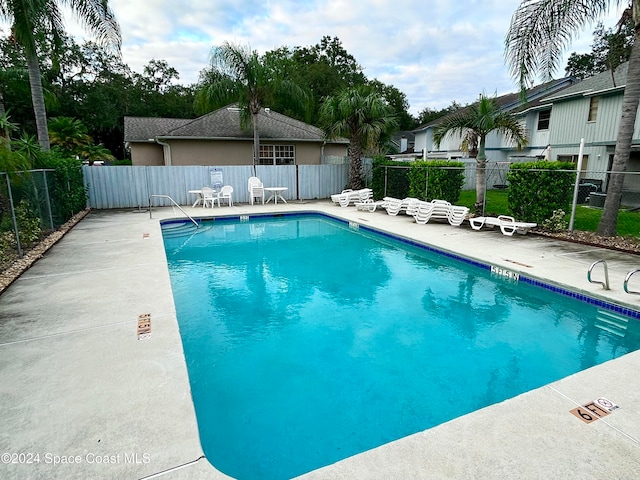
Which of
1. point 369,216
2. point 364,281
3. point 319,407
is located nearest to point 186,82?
point 369,216

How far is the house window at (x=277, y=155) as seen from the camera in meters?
18.7

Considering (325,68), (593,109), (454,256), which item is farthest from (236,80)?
(325,68)

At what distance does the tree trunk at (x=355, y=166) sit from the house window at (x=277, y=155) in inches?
188

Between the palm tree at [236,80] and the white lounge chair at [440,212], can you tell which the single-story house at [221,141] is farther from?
the white lounge chair at [440,212]

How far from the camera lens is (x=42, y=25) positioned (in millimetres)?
10406

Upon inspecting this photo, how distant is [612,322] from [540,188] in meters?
4.92

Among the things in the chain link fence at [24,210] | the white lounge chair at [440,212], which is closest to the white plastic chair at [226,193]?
the chain link fence at [24,210]

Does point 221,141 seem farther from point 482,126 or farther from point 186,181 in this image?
point 482,126

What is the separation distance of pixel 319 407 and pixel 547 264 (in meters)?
5.14

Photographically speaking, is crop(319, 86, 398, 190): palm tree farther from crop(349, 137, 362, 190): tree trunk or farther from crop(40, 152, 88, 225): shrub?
crop(40, 152, 88, 225): shrub

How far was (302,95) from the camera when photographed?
16.5 m

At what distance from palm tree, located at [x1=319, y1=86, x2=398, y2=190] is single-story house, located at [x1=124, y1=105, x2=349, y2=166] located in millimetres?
2149

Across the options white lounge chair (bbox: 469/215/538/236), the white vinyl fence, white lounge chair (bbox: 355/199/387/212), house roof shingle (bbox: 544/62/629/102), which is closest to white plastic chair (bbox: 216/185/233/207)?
the white vinyl fence

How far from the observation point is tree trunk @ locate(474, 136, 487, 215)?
9.90 m
